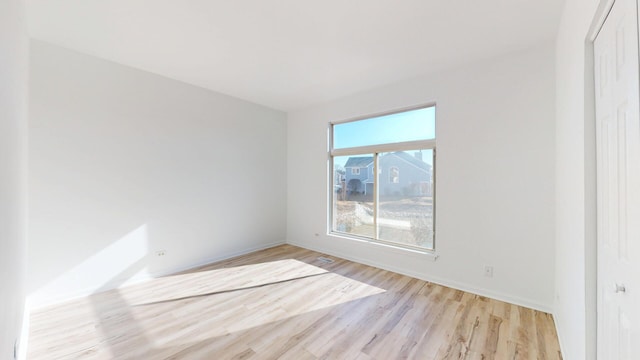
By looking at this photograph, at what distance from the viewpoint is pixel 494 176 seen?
268cm

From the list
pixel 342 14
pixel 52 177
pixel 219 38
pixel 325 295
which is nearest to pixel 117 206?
pixel 52 177

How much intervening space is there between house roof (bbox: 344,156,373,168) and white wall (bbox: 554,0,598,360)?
2.28 meters

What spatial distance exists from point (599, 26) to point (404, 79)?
7.25 ft

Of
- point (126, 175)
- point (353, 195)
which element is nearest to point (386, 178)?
point (353, 195)

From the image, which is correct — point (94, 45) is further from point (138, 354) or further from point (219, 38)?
point (138, 354)

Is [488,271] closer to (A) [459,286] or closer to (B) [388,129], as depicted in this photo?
(A) [459,286]

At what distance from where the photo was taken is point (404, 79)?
3.31m

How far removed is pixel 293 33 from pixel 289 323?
2.73m

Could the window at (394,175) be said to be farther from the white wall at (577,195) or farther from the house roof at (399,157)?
the white wall at (577,195)

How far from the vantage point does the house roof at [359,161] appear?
390cm

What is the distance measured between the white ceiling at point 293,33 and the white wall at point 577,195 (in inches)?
22.5

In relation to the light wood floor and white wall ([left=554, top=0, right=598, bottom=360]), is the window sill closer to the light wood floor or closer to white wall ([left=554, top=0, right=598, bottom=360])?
the light wood floor

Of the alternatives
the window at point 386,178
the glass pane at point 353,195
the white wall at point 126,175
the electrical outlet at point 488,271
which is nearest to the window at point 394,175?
the window at point 386,178

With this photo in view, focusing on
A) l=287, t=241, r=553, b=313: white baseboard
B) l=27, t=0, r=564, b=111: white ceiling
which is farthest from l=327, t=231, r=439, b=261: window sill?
l=27, t=0, r=564, b=111: white ceiling
